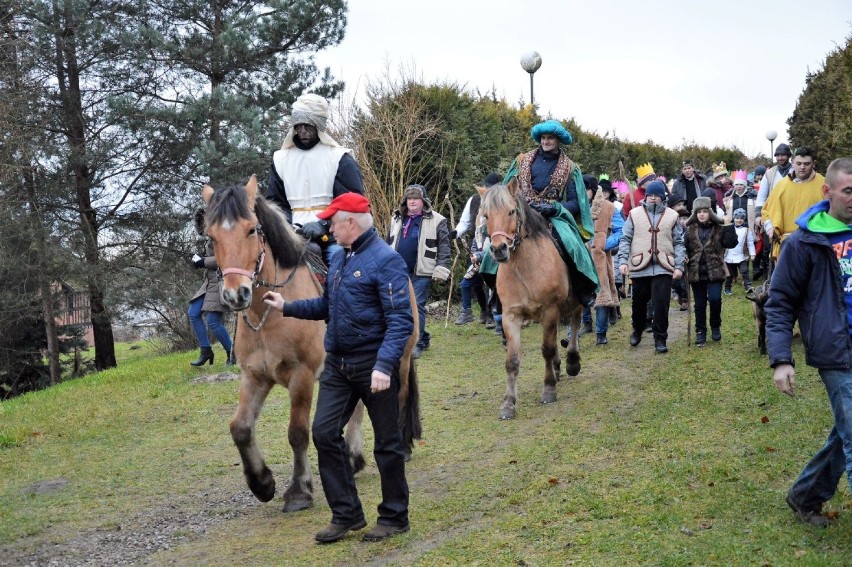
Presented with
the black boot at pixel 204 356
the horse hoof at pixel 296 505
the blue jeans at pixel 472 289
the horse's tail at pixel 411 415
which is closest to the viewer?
the horse hoof at pixel 296 505

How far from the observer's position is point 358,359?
5.85 metres

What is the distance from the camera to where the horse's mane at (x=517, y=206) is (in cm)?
962

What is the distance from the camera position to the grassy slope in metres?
5.60

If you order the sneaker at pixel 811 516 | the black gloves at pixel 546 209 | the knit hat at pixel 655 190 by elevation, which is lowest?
the sneaker at pixel 811 516

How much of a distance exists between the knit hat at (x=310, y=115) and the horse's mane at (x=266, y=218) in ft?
3.42

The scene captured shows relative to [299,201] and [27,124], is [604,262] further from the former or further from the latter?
[27,124]

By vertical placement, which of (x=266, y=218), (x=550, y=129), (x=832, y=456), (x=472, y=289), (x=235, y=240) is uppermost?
(x=550, y=129)

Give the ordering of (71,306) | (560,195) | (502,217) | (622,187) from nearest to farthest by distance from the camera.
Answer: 1. (502,217)
2. (560,195)
3. (622,187)
4. (71,306)

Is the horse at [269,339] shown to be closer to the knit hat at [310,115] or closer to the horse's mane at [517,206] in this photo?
the knit hat at [310,115]

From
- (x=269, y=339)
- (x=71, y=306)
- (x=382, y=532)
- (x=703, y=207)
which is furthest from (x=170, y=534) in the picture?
(x=71, y=306)

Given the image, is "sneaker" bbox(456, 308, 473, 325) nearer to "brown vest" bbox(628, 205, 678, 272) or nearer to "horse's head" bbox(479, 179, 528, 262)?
"brown vest" bbox(628, 205, 678, 272)

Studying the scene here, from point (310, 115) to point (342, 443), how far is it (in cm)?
285

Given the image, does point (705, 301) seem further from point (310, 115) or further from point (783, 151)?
point (310, 115)

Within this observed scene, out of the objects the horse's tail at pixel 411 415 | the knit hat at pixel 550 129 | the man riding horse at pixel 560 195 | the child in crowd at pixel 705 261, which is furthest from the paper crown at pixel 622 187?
the horse's tail at pixel 411 415
